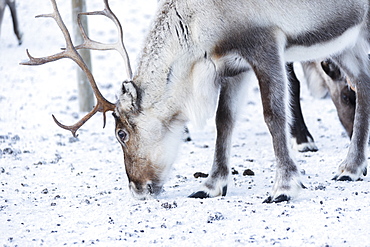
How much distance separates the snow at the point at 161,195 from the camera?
3.87 meters

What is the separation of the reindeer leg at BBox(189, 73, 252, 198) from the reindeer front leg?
1.48ft

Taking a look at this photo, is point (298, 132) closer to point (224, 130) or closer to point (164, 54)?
point (224, 130)

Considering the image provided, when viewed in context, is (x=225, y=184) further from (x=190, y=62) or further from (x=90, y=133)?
(x=90, y=133)

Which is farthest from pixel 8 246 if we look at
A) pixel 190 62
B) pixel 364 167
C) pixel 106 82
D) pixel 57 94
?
pixel 106 82

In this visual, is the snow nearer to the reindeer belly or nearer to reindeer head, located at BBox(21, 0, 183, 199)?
reindeer head, located at BBox(21, 0, 183, 199)

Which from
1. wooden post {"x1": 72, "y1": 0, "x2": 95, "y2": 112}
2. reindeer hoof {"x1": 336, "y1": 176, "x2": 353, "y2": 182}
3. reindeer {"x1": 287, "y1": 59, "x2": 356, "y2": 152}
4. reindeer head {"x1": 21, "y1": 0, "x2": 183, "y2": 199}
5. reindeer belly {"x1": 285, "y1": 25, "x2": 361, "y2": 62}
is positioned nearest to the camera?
reindeer head {"x1": 21, "y1": 0, "x2": 183, "y2": 199}

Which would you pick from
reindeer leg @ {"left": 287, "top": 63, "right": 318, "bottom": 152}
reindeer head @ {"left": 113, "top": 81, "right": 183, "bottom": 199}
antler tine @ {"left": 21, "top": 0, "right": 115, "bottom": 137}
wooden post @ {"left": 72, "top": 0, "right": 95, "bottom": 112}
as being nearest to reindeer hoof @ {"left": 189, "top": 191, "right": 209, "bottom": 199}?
reindeer head @ {"left": 113, "top": 81, "right": 183, "bottom": 199}

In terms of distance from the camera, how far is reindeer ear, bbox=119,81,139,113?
4.75 m

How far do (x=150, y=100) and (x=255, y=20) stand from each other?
0.92 m

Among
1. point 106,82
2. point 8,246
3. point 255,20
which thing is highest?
point 255,20

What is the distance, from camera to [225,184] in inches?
199

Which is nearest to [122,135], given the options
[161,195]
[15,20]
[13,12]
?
[161,195]

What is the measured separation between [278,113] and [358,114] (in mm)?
1165

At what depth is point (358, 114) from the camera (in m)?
5.55
